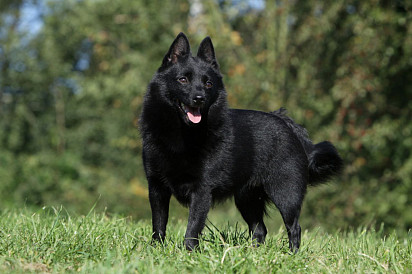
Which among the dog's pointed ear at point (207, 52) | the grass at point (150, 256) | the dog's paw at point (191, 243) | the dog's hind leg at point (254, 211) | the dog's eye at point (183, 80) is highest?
the dog's pointed ear at point (207, 52)

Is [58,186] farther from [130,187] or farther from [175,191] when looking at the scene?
[175,191]

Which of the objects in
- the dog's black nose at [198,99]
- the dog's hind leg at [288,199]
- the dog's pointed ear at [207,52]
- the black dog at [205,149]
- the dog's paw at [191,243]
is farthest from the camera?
the dog's hind leg at [288,199]

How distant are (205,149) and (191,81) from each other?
560 millimetres

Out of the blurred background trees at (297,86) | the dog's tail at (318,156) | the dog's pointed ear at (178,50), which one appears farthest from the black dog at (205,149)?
the blurred background trees at (297,86)

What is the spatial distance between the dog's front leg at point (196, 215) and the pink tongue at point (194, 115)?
570 mm

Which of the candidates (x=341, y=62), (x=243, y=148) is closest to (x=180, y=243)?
(x=243, y=148)

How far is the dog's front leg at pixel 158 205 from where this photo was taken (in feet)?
13.5

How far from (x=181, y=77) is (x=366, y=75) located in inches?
255

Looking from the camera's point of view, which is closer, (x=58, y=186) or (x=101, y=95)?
(x=101, y=95)

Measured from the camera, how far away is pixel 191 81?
4.10 meters

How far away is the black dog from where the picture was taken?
404cm

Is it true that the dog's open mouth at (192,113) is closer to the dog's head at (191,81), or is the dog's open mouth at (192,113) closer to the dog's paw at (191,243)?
the dog's head at (191,81)

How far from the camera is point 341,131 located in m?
9.91

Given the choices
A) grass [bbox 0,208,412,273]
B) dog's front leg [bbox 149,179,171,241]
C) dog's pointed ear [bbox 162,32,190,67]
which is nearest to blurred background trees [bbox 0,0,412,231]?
dog's front leg [bbox 149,179,171,241]
